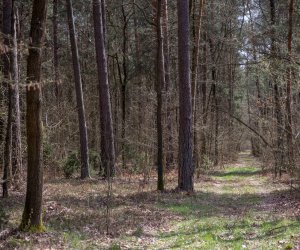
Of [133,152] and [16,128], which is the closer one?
[16,128]

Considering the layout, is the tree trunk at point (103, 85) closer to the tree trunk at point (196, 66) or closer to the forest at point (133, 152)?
the forest at point (133, 152)

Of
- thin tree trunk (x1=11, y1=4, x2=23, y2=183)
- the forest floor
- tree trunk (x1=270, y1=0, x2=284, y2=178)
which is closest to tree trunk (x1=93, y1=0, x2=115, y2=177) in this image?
the forest floor

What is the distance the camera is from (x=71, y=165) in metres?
18.9

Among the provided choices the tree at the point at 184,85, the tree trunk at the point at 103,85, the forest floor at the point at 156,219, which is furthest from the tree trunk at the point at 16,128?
the tree at the point at 184,85

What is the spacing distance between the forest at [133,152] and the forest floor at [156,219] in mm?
35

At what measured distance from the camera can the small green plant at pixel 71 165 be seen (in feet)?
61.8

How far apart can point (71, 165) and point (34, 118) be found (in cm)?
1137

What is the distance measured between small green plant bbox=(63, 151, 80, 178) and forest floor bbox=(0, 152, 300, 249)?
1.98 m

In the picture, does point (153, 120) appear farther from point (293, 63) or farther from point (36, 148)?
point (36, 148)

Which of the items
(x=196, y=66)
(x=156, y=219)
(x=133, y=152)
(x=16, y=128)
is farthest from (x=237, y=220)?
(x=133, y=152)

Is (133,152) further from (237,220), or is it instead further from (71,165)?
(237,220)

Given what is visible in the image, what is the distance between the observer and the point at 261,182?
20.9 metres

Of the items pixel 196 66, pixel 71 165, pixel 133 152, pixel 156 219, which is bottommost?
pixel 156 219

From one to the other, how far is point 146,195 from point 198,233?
4.57 m
